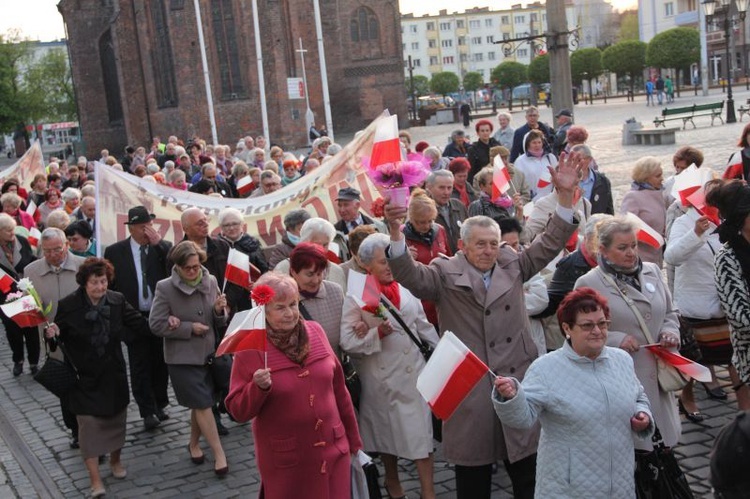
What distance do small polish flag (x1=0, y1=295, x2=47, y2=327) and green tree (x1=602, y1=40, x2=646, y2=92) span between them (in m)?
63.7

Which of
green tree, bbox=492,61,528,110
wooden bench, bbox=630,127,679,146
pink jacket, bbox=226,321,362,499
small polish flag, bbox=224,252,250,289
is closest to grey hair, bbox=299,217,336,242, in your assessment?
small polish flag, bbox=224,252,250,289

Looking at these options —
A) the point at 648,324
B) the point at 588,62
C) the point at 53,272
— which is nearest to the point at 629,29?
the point at 588,62

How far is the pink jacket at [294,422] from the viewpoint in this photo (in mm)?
4906

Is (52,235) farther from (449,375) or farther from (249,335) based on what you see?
(449,375)

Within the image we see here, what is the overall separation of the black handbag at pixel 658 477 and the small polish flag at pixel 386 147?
2351 mm

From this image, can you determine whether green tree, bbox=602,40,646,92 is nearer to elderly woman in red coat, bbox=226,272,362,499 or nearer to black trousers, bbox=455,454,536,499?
black trousers, bbox=455,454,536,499

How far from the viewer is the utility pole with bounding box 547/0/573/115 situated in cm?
1606

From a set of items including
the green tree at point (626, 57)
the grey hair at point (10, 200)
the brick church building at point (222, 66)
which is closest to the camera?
the grey hair at point (10, 200)

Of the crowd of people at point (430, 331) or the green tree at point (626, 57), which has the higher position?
the green tree at point (626, 57)

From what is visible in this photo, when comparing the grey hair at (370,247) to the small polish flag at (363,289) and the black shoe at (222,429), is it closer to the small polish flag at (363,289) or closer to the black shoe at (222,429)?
the small polish flag at (363,289)

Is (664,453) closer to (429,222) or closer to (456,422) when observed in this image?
(456,422)

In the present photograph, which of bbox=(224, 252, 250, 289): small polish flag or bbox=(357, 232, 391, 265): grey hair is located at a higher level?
bbox=(357, 232, 391, 265): grey hair

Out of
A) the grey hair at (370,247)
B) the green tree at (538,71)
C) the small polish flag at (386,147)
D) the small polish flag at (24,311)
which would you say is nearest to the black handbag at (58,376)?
the small polish flag at (24,311)

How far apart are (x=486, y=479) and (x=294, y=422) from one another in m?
1.44
